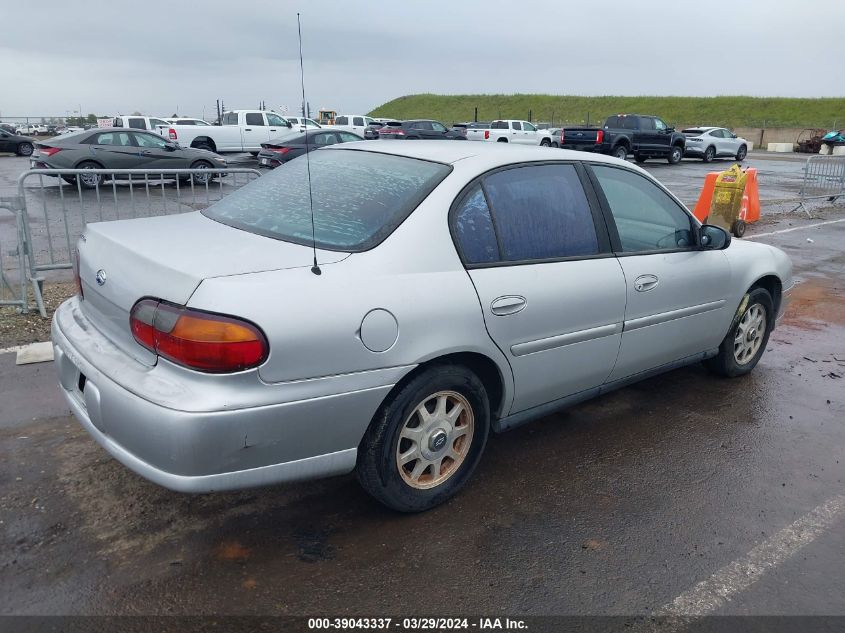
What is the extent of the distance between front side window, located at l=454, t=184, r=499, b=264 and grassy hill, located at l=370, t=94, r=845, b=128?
2237 inches

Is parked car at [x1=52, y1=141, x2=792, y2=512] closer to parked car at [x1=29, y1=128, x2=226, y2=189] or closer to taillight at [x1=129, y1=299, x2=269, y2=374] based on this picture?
taillight at [x1=129, y1=299, x2=269, y2=374]

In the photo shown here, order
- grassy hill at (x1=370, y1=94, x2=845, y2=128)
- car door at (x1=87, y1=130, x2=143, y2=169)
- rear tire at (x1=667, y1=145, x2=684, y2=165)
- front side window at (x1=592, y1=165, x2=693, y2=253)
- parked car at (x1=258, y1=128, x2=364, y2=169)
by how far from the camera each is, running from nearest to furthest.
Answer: front side window at (x1=592, y1=165, x2=693, y2=253) < car door at (x1=87, y1=130, x2=143, y2=169) < parked car at (x1=258, y1=128, x2=364, y2=169) < rear tire at (x1=667, y1=145, x2=684, y2=165) < grassy hill at (x1=370, y1=94, x2=845, y2=128)

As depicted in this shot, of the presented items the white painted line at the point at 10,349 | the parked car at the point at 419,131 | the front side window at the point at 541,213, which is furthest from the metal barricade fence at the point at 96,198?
the parked car at the point at 419,131

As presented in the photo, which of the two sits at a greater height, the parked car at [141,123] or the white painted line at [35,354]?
the parked car at [141,123]

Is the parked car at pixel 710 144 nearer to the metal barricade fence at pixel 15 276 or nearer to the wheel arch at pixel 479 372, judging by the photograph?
the metal barricade fence at pixel 15 276

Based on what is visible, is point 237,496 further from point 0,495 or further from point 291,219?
point 291,219

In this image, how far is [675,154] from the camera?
29.8 m

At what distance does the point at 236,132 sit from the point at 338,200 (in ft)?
82.8

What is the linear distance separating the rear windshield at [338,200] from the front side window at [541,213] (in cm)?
35

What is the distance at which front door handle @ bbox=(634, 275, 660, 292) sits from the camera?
150 inches

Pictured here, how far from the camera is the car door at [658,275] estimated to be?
3.85m

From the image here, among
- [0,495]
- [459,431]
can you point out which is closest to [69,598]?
[0,495]

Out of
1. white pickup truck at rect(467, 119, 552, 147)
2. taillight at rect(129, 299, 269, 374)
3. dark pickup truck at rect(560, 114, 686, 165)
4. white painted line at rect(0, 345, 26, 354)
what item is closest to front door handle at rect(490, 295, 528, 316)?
taillight at rect(129, 299, 269, 374)

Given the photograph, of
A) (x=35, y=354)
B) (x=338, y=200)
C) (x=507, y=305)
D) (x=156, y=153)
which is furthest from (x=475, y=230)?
(x=156, y=153)
